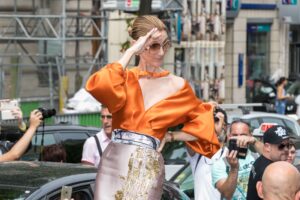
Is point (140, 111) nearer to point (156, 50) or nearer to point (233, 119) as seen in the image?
point (156, 50)

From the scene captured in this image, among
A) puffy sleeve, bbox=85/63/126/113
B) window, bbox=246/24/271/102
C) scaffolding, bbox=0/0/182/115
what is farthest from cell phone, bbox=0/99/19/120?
window, bbox=246/24/271/102

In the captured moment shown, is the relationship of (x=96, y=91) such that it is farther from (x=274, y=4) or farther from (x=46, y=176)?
(x=274, y=4)

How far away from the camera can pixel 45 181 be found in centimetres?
634

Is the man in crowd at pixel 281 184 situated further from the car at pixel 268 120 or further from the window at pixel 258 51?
the window at pixel 258 51

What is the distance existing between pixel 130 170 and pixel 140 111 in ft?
1.02

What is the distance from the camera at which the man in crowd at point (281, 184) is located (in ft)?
16.4

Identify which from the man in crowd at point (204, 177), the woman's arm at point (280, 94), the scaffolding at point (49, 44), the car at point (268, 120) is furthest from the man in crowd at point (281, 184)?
the woman's arm at point (280, 94)

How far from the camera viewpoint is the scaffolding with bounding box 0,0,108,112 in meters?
20.2

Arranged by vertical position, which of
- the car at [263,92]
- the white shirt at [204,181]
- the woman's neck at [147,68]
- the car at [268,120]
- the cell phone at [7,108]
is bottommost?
the car at [263,92]

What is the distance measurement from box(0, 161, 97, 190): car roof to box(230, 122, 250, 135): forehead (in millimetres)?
2187

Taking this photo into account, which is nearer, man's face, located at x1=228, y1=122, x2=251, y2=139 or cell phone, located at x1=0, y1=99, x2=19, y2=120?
man's face, located at x1=228, y1=122, x2=251, y2=139

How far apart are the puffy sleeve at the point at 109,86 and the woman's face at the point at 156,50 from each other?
1.07 ft

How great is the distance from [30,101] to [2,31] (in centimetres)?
159

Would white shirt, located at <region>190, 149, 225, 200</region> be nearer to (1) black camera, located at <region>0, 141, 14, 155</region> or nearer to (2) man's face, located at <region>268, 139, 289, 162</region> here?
(2) man's face, located at <region>268, 139, 289, 162</region>
